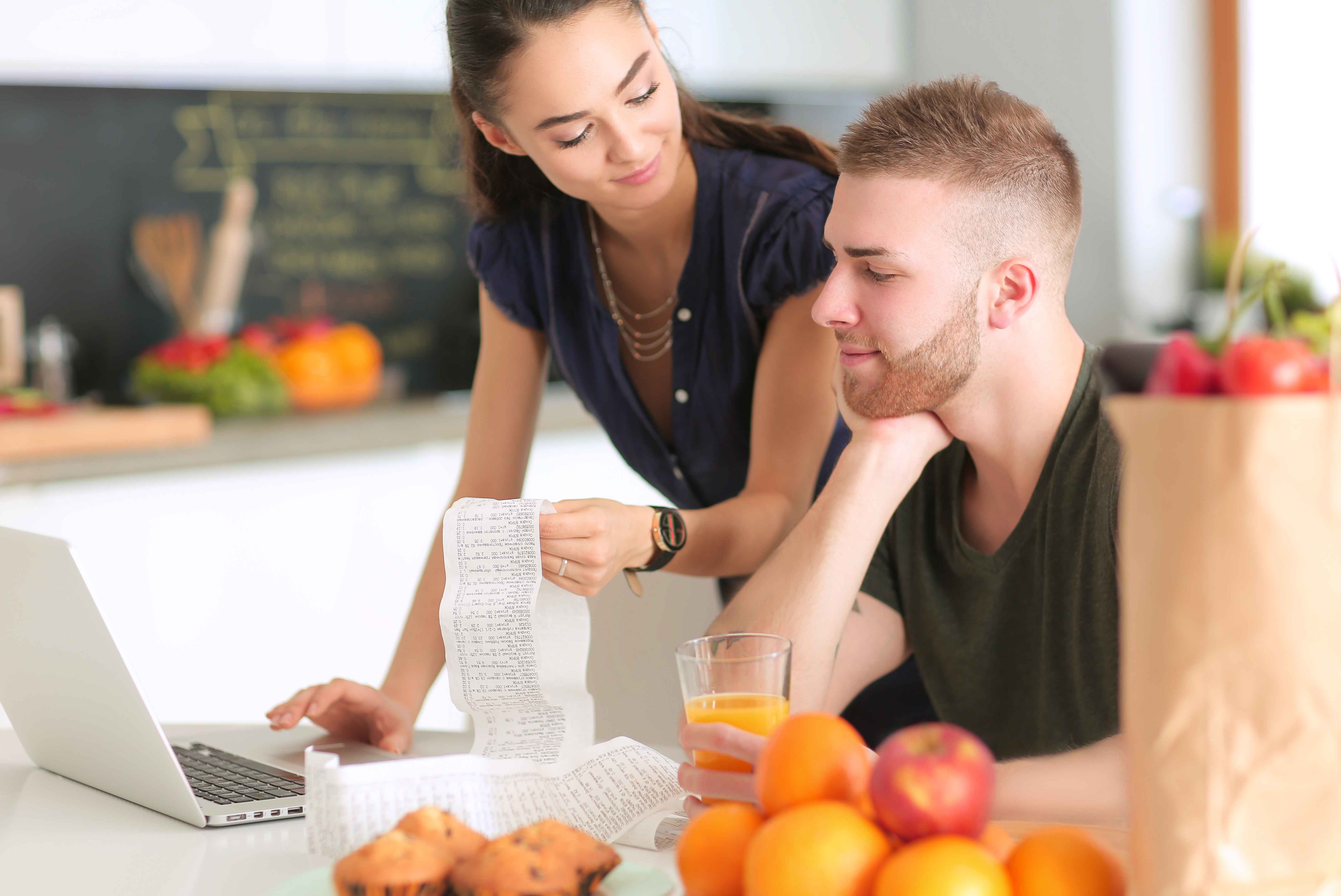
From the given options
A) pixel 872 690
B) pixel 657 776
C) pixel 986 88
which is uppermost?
pixel 986 88

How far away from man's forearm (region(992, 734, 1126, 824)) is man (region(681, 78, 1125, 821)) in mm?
234

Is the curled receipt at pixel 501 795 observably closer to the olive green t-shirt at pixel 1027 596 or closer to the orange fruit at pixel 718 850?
the orange fruit at pixel 718 850

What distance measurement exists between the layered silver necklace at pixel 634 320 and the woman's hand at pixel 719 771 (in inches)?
29.7

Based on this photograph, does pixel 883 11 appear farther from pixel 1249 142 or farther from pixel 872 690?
pixel 872 690

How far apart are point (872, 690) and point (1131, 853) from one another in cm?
89

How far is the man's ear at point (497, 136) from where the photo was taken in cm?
139

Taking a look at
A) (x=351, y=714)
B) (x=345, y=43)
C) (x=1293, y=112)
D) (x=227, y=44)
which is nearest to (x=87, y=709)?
(x=351, y=714)

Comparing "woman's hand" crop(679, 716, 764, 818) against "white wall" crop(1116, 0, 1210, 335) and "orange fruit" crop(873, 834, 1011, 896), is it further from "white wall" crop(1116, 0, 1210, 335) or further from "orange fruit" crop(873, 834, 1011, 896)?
"white wall" crop(1116, 0, 1210, 335)

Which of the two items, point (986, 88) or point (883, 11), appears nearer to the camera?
point (986, 88)

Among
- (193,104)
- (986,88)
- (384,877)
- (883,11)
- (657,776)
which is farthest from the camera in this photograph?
(883,11)

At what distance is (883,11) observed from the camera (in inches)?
153

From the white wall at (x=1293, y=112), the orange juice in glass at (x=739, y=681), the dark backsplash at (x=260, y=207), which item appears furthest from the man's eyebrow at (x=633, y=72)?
the white wall at (x=1293, y=112)

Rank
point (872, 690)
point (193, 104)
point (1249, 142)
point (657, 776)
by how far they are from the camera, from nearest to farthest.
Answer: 1. point (657, 776)
2. point (872, 690)
3. point (193, 104)
4. point (1249, 142)

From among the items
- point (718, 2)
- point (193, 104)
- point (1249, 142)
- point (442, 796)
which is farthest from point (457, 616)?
point (1249, 142)
